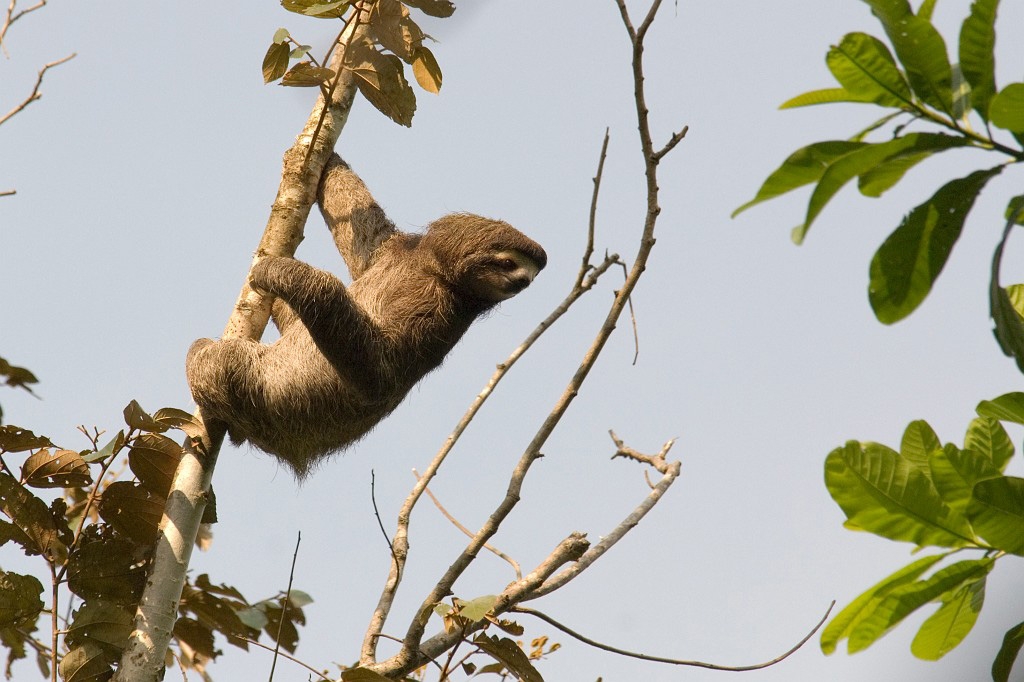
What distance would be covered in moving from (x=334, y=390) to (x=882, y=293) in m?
6.10

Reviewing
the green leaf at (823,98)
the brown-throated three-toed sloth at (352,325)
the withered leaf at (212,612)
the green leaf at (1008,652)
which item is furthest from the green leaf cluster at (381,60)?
the green leaf at (1008,652)

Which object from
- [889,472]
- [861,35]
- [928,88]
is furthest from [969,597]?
[861,35]

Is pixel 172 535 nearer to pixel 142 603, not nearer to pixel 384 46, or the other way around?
pixel 142 603

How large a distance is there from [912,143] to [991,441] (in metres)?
0.93

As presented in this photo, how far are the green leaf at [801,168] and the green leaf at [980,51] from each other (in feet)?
1.14

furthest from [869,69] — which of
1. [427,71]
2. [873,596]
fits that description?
[427,71]

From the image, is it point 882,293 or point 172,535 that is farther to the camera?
point 172,535

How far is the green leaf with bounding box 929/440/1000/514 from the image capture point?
8.95 ft

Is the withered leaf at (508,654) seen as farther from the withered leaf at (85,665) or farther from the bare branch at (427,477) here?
the withered leaf at (85,665)

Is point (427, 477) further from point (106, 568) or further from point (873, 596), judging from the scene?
point (873, 596)

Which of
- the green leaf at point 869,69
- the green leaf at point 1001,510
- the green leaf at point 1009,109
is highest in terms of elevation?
the green leaf at point 869,69

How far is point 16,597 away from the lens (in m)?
5.64

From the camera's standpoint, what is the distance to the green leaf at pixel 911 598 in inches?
106

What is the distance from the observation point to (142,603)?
5.73 m
